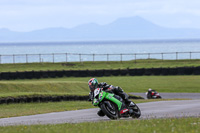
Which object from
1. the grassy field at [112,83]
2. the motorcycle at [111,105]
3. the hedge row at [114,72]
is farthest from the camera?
the hedge row at [114,72]

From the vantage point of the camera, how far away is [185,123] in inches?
461

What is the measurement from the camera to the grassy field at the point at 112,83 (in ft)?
97.0

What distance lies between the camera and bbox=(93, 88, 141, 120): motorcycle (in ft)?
43.5

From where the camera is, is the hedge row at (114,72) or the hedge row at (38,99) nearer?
the hedge row at (38,99)

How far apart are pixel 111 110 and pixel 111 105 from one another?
0.17 m

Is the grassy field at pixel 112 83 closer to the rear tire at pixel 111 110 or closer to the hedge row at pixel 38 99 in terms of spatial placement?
the hedge row at pixel 38 99

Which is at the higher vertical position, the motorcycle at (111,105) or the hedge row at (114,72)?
the motorcycle at (111,105)

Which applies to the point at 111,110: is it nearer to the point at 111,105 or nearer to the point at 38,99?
the point at 111,105

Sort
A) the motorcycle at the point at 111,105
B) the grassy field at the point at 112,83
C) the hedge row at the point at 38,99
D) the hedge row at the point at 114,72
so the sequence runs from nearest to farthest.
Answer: the motorcycle at the point at 111,105 < the hedge row at the point at 38,99 < the grassy field at the point at 112,83 < the hedge row at the point at 114,72

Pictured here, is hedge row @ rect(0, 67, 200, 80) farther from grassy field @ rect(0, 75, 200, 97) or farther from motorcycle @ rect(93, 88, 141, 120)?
motorcycle @ rect(93, 88, 141, 120)

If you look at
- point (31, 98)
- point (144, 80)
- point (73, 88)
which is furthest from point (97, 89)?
point (144, 80)

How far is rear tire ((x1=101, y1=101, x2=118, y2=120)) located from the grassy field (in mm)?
11691

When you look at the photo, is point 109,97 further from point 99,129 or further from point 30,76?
point 30,76

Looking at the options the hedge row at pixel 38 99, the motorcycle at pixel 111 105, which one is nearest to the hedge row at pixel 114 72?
the hedge row at pixel 38 99
